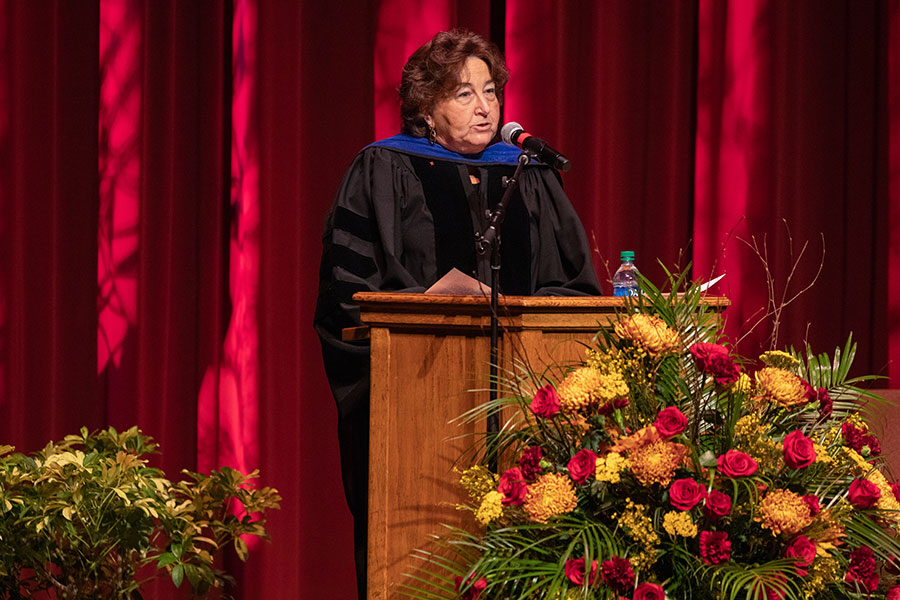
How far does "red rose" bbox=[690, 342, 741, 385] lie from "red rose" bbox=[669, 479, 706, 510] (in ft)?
0.57

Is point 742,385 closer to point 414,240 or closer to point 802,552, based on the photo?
point 802,552

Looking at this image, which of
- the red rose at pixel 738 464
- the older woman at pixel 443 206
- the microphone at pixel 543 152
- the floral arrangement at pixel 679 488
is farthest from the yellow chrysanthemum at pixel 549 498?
the older woman at pixel 443 206

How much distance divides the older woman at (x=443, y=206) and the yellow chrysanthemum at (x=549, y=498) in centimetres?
111

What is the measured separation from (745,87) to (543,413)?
2.86m

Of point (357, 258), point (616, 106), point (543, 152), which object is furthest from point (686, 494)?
point (616, 106)

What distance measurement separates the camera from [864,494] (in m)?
1.66

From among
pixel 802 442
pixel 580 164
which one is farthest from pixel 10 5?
pixel 802 442

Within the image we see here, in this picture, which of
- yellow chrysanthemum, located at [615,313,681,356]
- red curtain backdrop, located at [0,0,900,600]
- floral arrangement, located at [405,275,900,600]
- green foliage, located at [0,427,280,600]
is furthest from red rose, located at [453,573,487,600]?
red curtain backdrop, located at [0,0,900,600]

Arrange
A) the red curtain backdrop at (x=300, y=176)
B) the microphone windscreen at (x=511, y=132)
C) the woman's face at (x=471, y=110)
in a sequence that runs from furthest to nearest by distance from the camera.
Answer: the red curtain backdrop at (x=300, y=176), the woman's face at (x=471, y=110), the microphone windscreen at (x=511, y=132)

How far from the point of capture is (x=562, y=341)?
2.05 m

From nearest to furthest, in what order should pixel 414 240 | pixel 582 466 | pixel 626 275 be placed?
1. pixel 582 466
2. pixel 626 275
3. pixel 414 240

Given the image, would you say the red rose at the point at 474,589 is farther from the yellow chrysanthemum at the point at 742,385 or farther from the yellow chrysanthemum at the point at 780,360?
the yellow chrysanthemum at the point at 780,360

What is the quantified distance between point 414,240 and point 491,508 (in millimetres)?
1299

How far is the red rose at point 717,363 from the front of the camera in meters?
1.63
